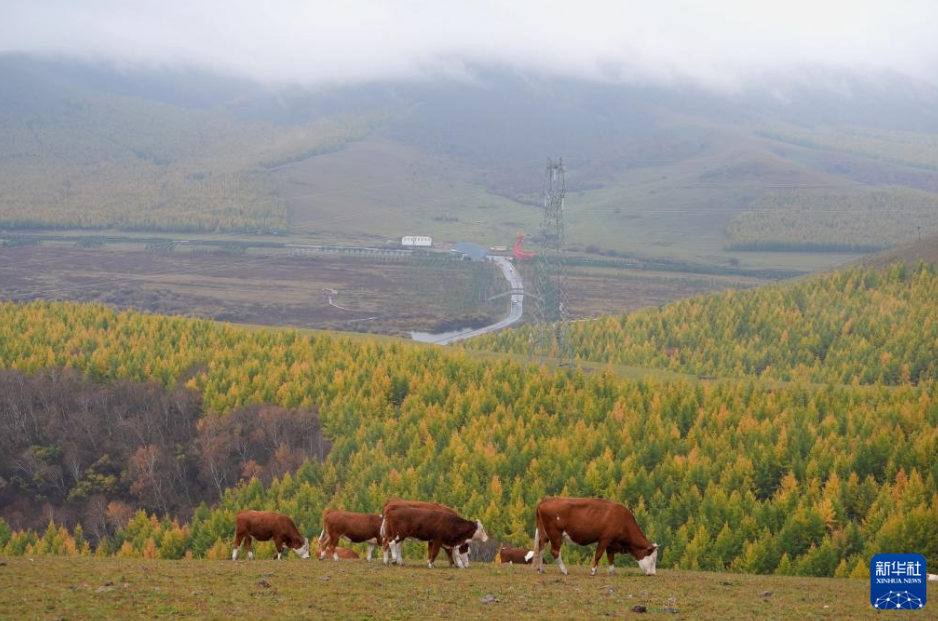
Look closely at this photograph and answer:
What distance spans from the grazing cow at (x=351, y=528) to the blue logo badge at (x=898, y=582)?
20.5 metres

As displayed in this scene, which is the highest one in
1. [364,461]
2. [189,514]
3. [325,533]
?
[325,533]

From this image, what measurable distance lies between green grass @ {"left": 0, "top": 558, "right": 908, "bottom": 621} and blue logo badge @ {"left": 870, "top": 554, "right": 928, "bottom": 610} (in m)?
0.76

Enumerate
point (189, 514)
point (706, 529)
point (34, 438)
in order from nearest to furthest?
point (706, 529)
point (189, 514)
point (34, 438)

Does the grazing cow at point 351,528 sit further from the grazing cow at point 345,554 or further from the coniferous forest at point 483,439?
the coniferous forest at point 483,439

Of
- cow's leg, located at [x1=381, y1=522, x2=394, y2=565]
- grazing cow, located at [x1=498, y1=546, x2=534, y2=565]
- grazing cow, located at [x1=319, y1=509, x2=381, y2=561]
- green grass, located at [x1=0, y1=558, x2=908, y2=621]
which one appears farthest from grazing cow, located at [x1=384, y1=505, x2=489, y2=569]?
grazing cow, located at [x1=498, y1=546, x2=534, y2=565]

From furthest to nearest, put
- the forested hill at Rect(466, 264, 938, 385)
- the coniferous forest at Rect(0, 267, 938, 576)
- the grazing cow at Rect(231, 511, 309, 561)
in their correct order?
1. the forested hill at Rect(466, 264, 938, 385)
2. the coniferous forest at Rect(0, 267, 938, 576)
3. the grazing cow at Rect(231, 511, 309, 561)

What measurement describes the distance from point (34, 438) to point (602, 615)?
96.7 metres

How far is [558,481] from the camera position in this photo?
89312 millimetres

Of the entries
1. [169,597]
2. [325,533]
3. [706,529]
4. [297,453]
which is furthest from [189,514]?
[169,597]

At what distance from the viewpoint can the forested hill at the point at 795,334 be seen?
451ft

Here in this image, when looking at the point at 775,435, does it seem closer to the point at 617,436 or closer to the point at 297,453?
the point at 617,436

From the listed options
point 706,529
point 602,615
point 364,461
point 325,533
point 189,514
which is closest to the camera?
point 602,615

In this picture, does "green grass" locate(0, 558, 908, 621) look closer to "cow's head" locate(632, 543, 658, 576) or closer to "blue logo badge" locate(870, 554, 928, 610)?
"cow's head" locate(632, 543, 658, 576)

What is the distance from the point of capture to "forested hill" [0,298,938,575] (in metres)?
78.5
